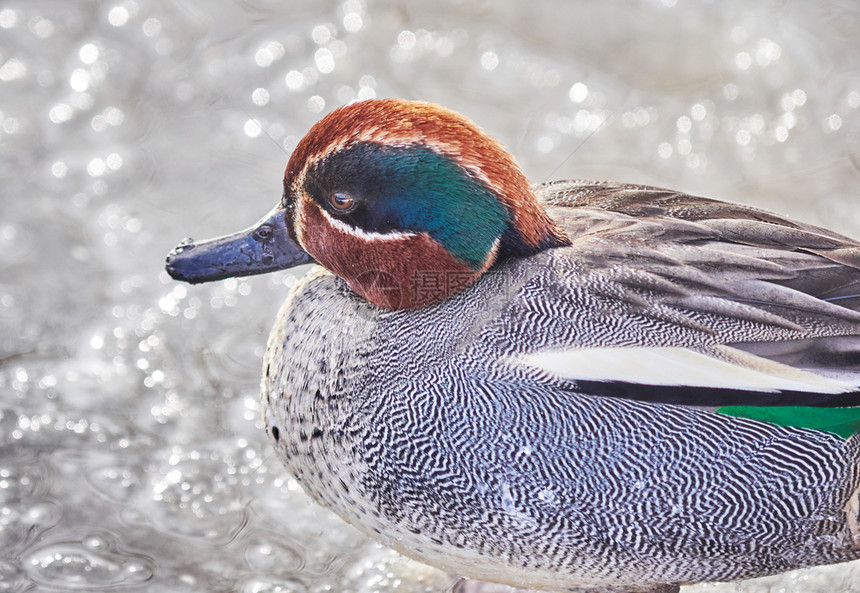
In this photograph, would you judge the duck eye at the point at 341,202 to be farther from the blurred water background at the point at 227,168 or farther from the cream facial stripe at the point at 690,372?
the blurred water background at the point at 227,168

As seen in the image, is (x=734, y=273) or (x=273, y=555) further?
(x=273, y=555)

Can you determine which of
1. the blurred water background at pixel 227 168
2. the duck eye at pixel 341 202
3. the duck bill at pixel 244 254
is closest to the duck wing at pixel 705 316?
the duck eye at pixel 341 202

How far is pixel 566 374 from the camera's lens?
1.92 metres

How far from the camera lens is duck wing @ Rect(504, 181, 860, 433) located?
187cm

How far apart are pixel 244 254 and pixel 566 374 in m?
0.85

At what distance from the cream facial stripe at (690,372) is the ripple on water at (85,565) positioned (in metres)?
1.37

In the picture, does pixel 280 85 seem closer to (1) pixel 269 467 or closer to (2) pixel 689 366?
(1) pixel 269 467

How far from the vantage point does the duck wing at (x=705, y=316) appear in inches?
73.7

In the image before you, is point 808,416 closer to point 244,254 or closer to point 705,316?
point 705,316

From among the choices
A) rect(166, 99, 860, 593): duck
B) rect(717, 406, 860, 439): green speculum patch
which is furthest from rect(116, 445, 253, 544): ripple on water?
rect(717, 406, 860, 439): green speculum patch

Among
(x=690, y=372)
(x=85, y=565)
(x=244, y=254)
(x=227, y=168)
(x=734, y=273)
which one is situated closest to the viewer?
(x=690, y=372)

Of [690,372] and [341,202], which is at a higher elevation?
[341,202]

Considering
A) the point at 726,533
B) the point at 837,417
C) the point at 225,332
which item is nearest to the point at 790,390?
the point at 837,417

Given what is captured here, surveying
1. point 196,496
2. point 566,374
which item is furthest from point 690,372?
point 196,496
